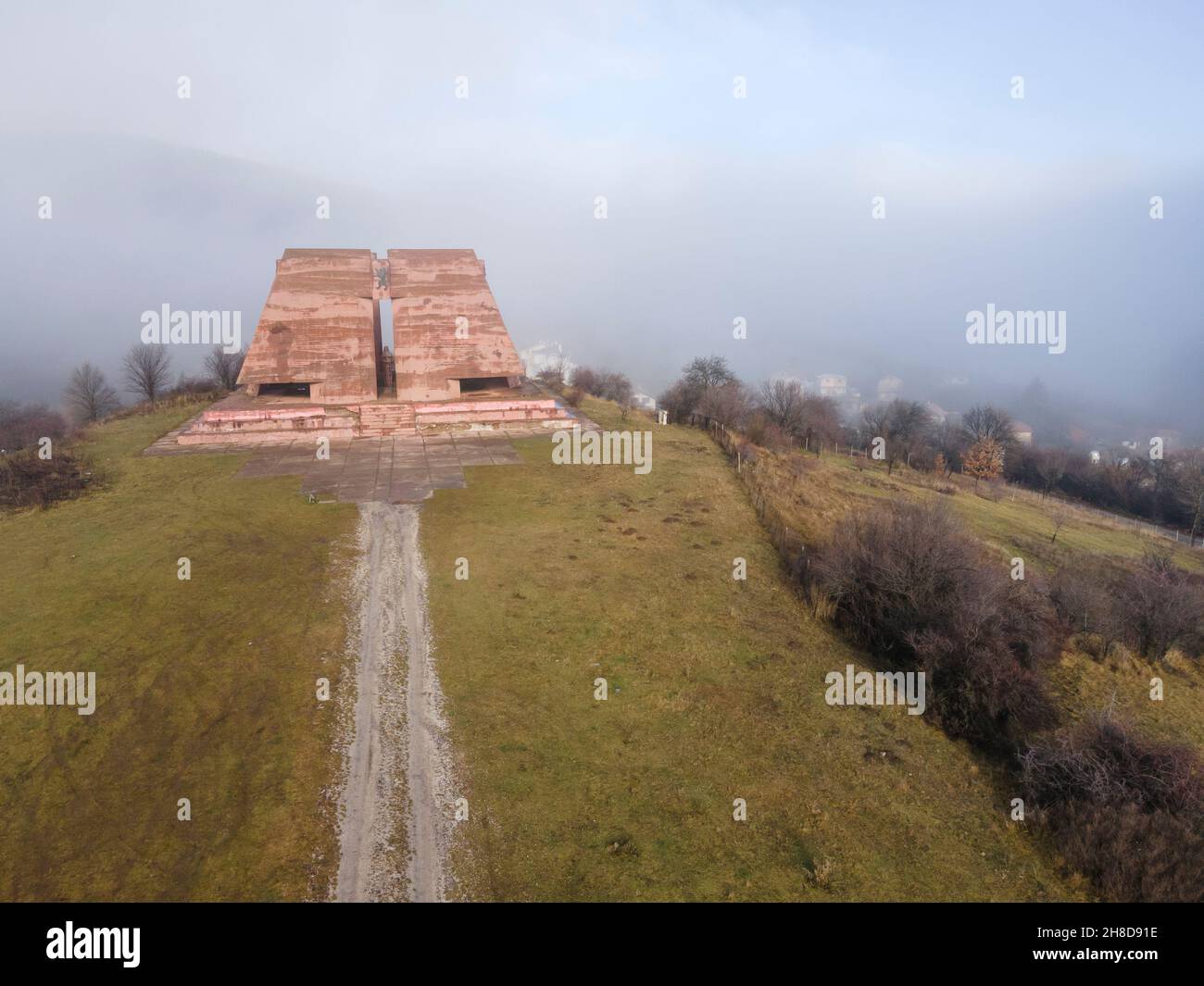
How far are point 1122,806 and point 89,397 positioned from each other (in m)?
40.5

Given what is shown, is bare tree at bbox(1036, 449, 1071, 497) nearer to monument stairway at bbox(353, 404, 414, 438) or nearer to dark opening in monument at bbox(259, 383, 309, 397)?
monument stairway at bbox(353, 404, 414, 438)

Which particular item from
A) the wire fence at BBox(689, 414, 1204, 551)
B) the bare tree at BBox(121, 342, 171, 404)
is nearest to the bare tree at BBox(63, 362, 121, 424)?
Answer: the bare tree at BBox(121, 342, 171, 404)

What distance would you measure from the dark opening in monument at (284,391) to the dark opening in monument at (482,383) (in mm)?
5652

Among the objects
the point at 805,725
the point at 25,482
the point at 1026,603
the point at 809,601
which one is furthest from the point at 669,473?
the point at 25,482

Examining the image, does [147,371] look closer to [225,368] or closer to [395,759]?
[225,368]

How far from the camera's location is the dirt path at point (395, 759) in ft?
20.4

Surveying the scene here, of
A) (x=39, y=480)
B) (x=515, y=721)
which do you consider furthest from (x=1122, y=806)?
(x=39, y=480)

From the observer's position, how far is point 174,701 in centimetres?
855

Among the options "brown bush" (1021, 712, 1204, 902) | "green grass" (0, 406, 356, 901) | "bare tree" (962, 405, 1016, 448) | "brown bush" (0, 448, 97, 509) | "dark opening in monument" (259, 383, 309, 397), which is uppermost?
"dark opening in monument" (259, 383, 309, 397)

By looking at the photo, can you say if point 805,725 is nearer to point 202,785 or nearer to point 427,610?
point 427,610

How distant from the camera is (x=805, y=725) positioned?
29.2ft

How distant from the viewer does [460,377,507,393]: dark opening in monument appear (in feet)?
83.7

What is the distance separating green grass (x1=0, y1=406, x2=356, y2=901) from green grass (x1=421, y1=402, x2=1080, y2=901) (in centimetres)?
174

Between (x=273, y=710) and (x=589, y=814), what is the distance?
405cm
